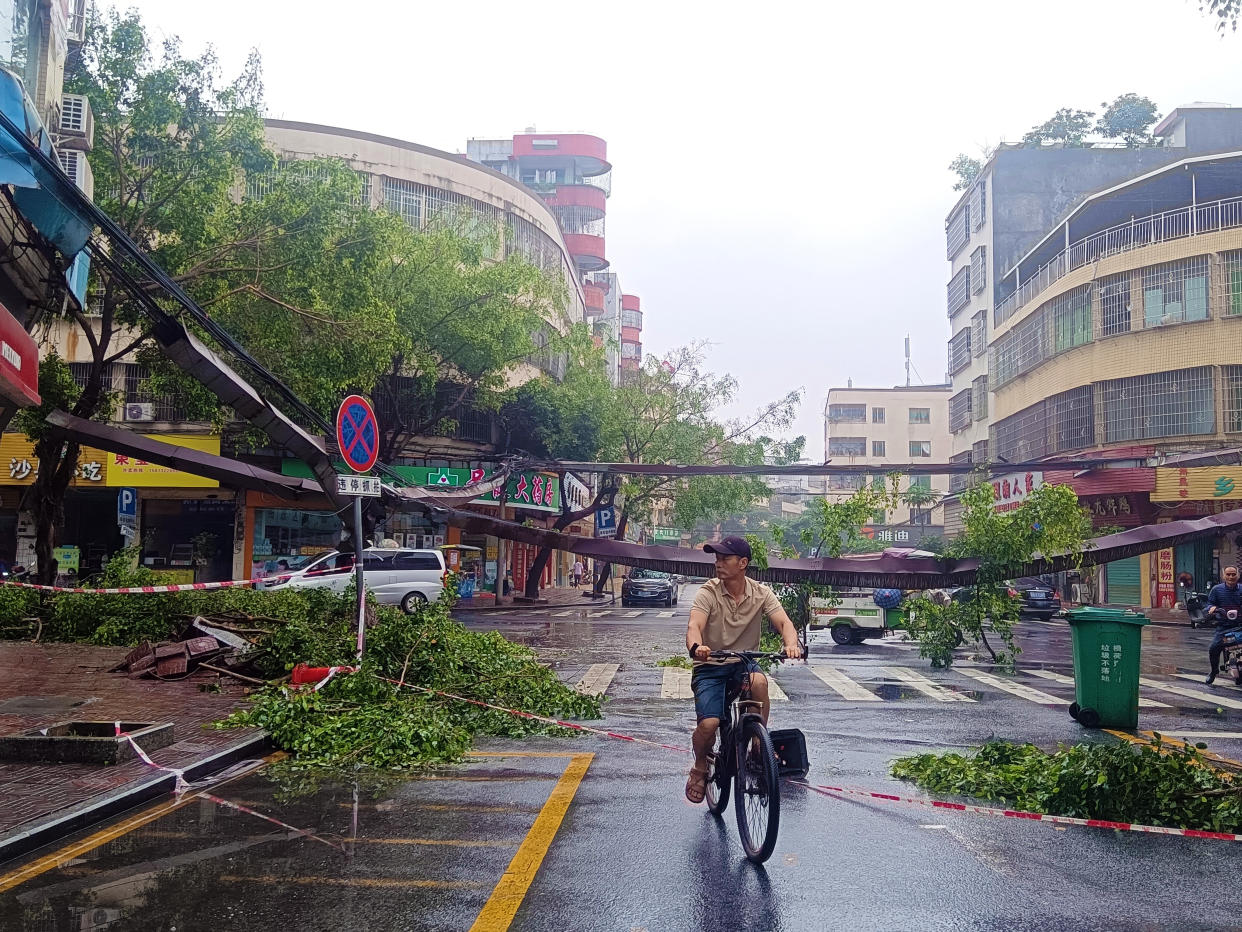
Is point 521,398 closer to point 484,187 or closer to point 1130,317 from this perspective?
point 484,187

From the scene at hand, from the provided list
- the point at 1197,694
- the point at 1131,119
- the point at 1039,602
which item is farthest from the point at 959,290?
the point at 1197,694

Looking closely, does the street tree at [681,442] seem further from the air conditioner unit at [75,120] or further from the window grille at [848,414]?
the window grille at [848,414]

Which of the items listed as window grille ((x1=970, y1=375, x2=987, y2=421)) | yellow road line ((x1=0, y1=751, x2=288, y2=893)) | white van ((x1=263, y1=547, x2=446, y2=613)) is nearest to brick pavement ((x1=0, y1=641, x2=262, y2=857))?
yellow road line ((x1=0, y1=751, x2=288, y2=893))

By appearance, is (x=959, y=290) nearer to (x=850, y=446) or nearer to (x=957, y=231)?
(x=957, y=231)

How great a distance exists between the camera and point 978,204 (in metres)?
51.3

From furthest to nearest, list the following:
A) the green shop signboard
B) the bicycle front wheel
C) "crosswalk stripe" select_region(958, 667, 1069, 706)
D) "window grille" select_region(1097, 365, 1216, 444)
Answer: the green shop signboard < "window grille" select_region(1097, 365, 1216, 444) < "crosswalk stripe" select_region(958, 667, 1069, 706) < the bicycle front wheel

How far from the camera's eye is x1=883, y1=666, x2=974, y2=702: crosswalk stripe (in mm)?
12523

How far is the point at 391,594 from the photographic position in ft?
84.4

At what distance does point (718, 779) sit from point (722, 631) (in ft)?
2.82

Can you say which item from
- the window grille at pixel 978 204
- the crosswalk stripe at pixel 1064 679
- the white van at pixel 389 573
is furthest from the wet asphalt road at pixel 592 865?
the window grille at pixel 978 204

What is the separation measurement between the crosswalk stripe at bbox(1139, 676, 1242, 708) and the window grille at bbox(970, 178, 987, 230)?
40100 millimetres

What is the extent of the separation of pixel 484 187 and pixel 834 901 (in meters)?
39.6

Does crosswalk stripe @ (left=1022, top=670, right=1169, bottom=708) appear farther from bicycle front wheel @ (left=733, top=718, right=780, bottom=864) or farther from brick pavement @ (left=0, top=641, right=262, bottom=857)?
brick pavement @ (left=0, top=641, right=262, bottom=857)

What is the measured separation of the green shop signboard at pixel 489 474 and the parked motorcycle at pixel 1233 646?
65.2 feet
